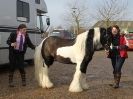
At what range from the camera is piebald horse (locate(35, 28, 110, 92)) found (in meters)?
11.0

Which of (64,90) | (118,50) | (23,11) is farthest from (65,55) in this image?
(23,11)

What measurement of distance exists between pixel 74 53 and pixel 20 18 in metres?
5.38

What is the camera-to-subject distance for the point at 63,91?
433 inches

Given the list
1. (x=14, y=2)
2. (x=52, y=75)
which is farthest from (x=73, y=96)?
(x=14, y=2)

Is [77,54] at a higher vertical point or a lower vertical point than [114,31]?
lower

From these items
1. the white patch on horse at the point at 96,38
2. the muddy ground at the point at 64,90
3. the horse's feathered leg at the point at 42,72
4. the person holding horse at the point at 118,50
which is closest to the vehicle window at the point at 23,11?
the muddy ground at the point at 64,90

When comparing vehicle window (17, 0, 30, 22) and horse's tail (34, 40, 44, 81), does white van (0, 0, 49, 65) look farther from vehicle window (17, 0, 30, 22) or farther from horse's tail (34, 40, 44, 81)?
horse's tail (34, 40, 44, 81)

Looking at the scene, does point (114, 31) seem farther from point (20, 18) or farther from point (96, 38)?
point (20, 18)

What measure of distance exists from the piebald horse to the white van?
120 inches

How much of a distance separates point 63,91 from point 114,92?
1413 mm

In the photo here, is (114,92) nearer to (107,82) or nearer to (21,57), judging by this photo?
(107,82)

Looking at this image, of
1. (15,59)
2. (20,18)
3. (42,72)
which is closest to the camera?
(42,72)

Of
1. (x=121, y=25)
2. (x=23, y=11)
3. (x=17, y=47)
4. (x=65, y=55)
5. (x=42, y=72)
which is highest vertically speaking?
(x=23, y=11)

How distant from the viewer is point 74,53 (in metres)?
11.1
